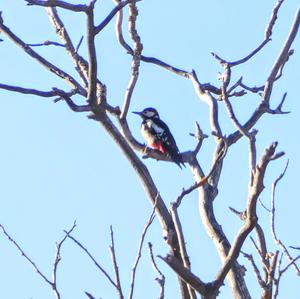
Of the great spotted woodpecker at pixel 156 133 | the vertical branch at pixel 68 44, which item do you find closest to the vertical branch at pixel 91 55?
the vertical branch at pixel 68 44

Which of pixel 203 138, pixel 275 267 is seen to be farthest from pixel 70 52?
pixel 275 267

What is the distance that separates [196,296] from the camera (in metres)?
3.32

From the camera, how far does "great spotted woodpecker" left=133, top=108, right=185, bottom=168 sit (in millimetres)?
9922

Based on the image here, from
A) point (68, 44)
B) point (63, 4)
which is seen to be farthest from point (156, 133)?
point (63, 4)

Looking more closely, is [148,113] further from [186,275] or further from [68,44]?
[186,275]

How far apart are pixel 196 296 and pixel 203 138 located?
1.93 metres

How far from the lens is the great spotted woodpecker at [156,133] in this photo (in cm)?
992

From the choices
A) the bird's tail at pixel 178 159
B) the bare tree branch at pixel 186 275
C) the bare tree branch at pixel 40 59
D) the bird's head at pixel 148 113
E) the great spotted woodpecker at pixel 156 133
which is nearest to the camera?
the bare tree branch at pixel 186 275

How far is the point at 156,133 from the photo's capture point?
10531mm

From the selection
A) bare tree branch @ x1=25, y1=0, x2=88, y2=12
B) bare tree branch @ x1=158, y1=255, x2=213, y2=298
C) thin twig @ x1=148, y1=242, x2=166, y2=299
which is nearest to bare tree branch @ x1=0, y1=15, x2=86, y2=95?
bare tree branch @ x1=25, y1=0, x2=88, y2=12

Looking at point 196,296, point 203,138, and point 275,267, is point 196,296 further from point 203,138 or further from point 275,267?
point 203,138

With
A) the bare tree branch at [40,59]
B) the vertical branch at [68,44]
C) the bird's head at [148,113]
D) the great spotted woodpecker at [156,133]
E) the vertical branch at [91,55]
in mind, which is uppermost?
the bird's head at [148,113]

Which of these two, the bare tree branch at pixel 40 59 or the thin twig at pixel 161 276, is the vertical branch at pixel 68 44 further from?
the thin twig at pixel 161 276

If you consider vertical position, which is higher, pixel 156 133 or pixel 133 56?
pixel 156 133
